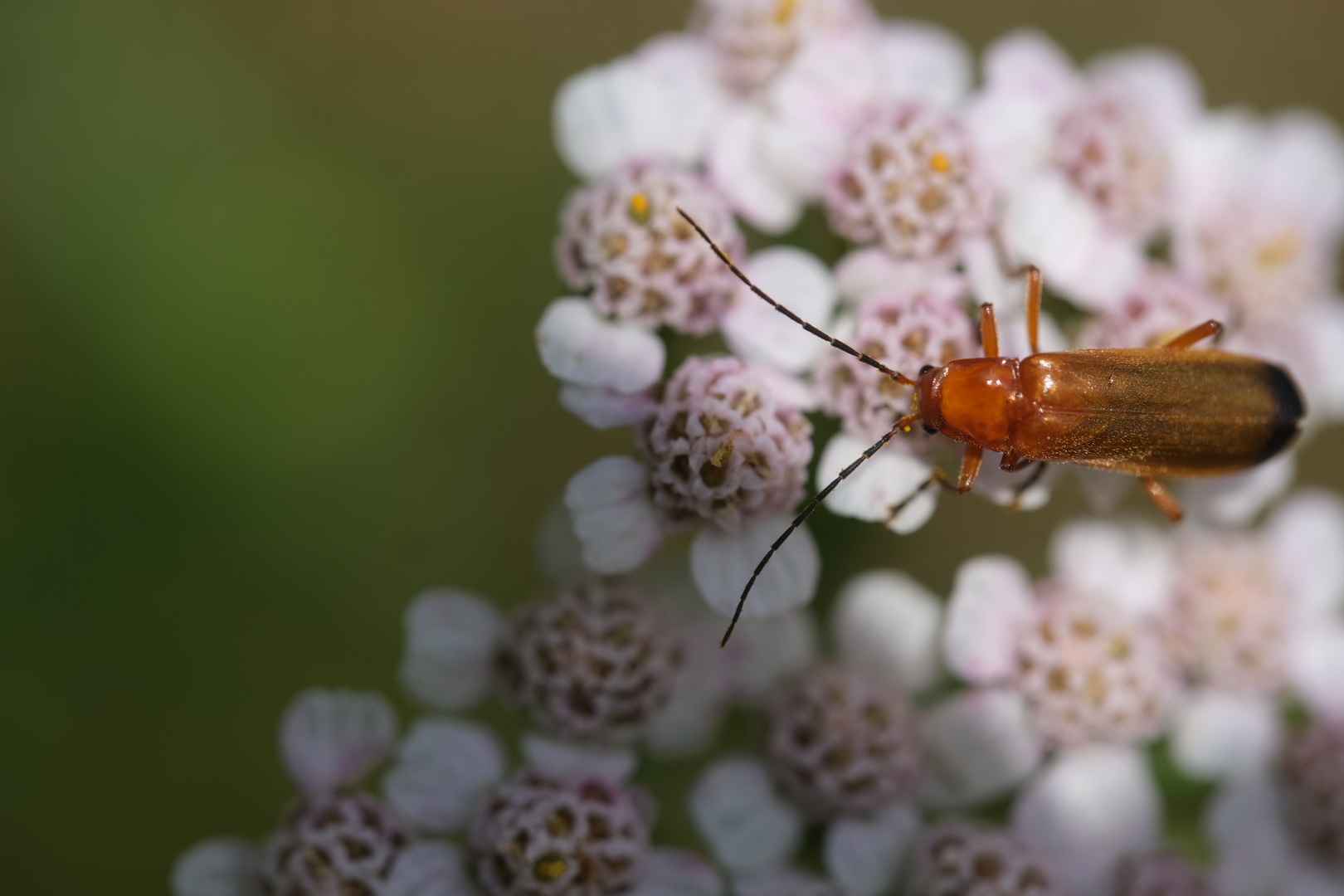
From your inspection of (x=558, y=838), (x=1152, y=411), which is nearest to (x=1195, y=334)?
(x=1152, y=411)

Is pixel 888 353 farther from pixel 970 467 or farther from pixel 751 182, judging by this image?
pixel 751 182

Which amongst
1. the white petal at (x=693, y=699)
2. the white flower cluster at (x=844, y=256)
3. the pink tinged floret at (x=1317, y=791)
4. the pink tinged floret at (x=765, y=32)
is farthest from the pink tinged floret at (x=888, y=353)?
the pink tinged floret at (x=1317, y=791)

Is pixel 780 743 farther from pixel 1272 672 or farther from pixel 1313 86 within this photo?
pixel 1313 86

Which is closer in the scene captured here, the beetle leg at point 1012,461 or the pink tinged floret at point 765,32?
the beetle leg at point 1012,461

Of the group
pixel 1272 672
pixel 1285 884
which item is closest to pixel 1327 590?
pixel 1272 672

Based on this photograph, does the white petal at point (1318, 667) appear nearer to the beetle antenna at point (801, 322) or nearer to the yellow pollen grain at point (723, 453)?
the beetle antenna at point (801, 322)
